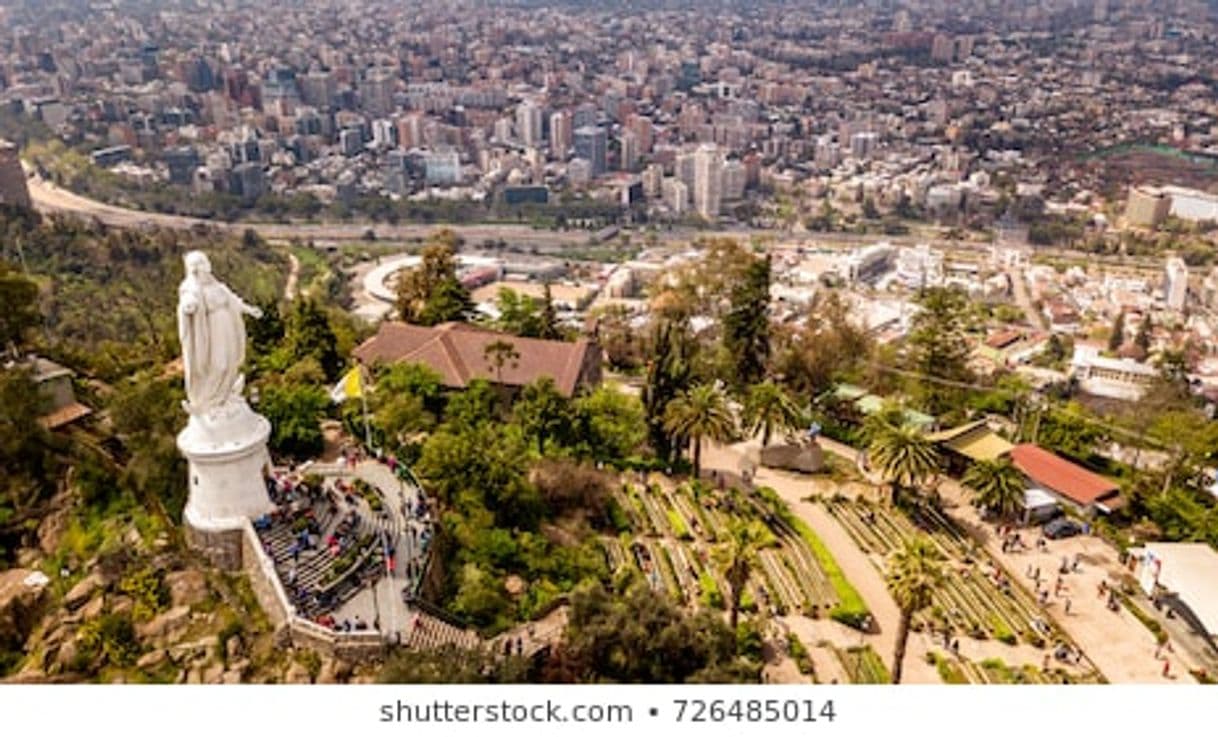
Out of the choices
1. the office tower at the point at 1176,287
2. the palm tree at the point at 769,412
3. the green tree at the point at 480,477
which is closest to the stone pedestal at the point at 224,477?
the green tree at the point at 480,477

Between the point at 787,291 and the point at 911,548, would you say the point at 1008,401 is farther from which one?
the point at 787,291

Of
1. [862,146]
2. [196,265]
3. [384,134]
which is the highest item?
[196,265]

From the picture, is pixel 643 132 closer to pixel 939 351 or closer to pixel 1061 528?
pixel 939 351

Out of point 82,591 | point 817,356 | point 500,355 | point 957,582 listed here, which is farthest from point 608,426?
point 82,591

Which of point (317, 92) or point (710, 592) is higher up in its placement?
point (317, 92)

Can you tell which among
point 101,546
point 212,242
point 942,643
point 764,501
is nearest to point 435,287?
point 764,501

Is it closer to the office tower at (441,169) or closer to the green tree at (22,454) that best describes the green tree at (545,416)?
the green tree at (22,454)
